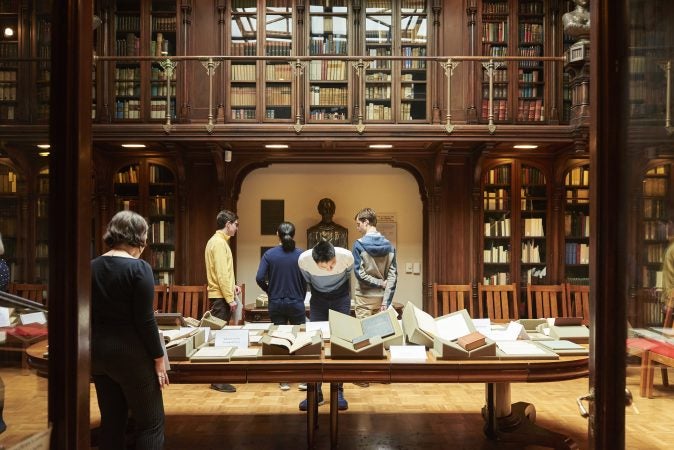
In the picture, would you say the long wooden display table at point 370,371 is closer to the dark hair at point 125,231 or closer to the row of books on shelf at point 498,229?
the dark hair at point 125,231

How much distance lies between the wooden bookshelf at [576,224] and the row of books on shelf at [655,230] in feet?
21.1

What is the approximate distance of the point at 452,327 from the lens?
333 centimetres

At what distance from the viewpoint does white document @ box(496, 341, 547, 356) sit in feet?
9.97

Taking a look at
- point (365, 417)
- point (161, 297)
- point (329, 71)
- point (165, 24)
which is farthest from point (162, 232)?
point (365, 417)

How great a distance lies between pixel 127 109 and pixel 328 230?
311cm

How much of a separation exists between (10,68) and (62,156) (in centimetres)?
21

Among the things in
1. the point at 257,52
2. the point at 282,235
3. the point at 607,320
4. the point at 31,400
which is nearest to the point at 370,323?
the point at 282,235

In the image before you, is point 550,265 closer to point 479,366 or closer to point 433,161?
point 433,161

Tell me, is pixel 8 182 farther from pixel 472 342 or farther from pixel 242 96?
pixel 242 96

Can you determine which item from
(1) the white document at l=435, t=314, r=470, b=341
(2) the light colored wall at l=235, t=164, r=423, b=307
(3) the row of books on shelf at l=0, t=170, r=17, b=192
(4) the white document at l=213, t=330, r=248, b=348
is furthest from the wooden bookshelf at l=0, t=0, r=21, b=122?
(2) the light colored wall at l=235, t=164, r=423, b=307

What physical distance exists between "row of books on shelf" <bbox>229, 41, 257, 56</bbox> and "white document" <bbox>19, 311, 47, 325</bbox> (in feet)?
21.5

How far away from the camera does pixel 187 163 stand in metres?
7.39

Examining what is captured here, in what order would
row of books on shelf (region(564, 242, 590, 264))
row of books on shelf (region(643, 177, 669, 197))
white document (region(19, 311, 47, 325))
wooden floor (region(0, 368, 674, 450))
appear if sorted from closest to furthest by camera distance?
white document (region(19, 311, 47, 325)) → row of books on shelf (region(643, 177, 669, 197)) → wooden floor (region(0, 368, 674, 450)) → row of books on shelf (region(564, 242, 590, 264))

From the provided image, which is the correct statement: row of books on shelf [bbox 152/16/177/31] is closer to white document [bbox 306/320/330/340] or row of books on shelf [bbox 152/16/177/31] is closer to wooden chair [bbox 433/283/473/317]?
wooden chair [bbox 433/283/473/317]
